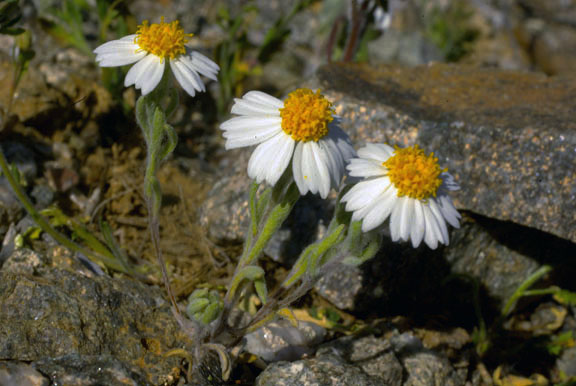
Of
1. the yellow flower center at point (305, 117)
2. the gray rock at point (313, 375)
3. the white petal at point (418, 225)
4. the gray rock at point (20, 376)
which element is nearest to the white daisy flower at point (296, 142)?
the yellow flower center at point (305, 117)

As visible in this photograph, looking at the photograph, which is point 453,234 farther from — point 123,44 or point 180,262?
point 123,44

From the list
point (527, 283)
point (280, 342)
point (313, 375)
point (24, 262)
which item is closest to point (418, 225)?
point (313, 375)

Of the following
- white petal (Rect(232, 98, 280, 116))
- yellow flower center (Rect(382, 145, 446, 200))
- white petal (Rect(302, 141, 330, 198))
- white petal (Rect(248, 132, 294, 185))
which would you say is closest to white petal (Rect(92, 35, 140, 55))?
white petal (Rect(232, 98, 280, 116))

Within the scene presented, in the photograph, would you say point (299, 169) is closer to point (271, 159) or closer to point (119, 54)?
point (271, 159)

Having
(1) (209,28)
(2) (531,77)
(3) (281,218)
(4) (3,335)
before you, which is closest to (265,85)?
(1) (209,28)

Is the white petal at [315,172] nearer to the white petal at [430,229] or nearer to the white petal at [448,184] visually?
the white petal at [430,229]

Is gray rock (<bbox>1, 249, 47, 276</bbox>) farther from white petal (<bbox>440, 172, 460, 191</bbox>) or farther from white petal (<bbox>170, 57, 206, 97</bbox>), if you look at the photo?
white petal (<bbox>440, 172, 460, 191</bbox>)
